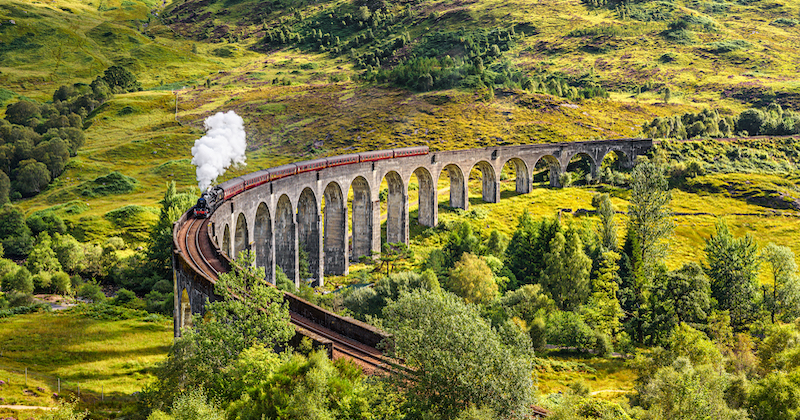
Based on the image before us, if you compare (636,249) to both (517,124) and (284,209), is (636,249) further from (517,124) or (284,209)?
(517,124)

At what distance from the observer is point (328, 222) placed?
236 ft

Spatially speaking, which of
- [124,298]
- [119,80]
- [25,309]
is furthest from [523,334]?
[119,80]

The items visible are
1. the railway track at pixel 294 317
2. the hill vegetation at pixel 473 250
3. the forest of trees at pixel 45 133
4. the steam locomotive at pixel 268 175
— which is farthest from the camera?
the forest of trees at pixel 45 133

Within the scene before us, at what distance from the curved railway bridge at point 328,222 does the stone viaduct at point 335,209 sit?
11 centimetres

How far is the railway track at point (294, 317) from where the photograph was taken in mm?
29484

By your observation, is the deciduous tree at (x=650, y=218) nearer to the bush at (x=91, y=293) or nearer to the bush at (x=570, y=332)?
the bush at (x=570, y=332)

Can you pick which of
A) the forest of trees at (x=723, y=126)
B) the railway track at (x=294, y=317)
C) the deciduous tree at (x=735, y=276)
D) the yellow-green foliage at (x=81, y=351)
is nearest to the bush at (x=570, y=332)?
the deciduous tree at (x=735, y=276)

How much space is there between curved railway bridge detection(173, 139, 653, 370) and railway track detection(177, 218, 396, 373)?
7 centimetres

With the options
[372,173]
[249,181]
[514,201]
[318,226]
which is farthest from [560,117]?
[249,181]

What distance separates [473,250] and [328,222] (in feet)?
59.0

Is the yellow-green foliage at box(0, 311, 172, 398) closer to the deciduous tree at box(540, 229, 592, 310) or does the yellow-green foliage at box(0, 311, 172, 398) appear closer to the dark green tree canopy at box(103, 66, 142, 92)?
the deciduous tree at box(540, 229, 592, 310)

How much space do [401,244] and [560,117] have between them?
84.7 metres

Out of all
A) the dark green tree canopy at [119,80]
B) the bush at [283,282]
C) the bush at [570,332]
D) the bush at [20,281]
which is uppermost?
the dark green tree canopy at [119,80]

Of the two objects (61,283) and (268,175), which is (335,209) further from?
(61,283)
